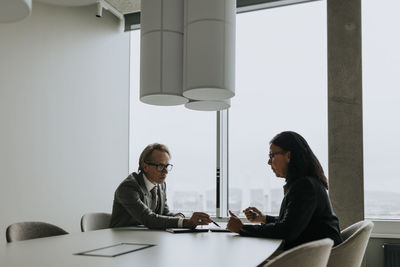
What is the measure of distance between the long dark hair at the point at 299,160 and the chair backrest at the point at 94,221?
1.72m

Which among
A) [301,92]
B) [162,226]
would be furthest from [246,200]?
[162,226]

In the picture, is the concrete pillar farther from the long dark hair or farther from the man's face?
the man's face

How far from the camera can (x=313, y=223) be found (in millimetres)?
2947

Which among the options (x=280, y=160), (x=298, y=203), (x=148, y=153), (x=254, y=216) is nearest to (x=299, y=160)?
(x=280, y=160)

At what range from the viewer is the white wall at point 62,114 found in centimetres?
465

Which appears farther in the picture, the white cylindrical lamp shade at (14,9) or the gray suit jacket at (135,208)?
the gray suit jacket at (135,208)

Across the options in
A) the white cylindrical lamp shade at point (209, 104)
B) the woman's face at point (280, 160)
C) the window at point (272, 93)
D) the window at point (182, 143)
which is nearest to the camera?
the woman's face at point (280, 160)

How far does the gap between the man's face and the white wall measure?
1479 millimetres

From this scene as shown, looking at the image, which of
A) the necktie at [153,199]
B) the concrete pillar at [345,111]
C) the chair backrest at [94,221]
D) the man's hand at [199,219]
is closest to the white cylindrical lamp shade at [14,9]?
the man's hand at [199,219]

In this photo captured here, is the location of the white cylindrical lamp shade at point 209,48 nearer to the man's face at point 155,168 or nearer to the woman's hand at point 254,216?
the woman's hand at point 254,216

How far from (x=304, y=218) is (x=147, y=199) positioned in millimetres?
1580

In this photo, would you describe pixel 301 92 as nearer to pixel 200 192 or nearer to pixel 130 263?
pixel 200 192

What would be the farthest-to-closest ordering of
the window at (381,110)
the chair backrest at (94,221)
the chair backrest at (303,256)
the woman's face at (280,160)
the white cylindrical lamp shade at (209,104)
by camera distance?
the window at (381,110)
the chair backrest at (94,221)
the white cylindrical lamp shade at (209,104)
the woman's face at (280,160)
the chair backrest at (303,256)

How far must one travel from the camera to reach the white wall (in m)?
4.65
